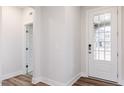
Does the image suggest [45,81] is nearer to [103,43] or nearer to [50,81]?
[50,81]

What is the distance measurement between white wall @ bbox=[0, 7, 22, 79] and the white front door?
2.53 m

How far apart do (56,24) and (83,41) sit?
1.20 m

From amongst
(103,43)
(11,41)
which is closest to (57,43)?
(103,43)

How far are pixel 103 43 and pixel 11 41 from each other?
3032mm

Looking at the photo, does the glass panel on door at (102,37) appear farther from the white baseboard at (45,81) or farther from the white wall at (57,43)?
the white baseboard at (45,81)

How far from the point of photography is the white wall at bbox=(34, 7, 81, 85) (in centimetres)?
263

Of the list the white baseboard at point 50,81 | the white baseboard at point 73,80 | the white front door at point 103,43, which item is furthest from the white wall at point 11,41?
the white front door at point 103,43

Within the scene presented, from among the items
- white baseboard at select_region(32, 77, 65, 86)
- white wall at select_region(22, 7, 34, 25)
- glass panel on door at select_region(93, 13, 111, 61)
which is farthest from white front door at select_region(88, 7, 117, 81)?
white wall at select_region(22, 7, 34, 25)

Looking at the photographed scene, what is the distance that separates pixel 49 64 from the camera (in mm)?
2936

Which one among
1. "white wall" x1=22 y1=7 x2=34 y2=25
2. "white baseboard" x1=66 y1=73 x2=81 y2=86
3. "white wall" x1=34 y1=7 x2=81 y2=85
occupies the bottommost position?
"white baseboard" x1=66 y1=73 x2=81 y2=86

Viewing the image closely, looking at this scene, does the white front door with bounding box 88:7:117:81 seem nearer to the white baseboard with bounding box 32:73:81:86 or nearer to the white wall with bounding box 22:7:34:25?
the white baseboard with bounding box 32:73:81:86

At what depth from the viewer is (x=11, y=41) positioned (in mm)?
3588

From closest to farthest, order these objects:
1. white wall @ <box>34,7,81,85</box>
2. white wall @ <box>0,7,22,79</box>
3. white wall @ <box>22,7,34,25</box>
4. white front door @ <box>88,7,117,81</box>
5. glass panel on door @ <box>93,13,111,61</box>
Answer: white wall @ <box>34,7,81,85</box> → white front door @ <box>88,7,117,81</box> → glass panel on door @ <box>93,13,111,61</box> → white wall @ <box>0,7,22,79</box> → white wall @ <box>22,7,34,25</box>
